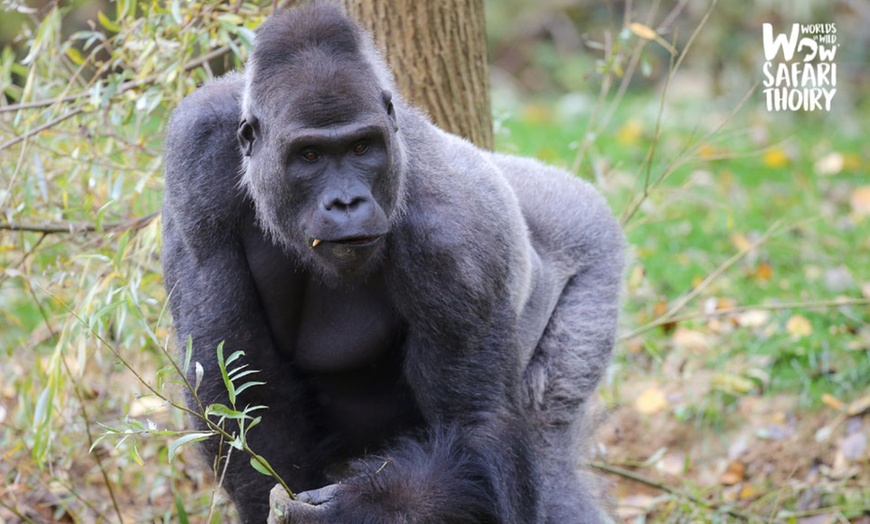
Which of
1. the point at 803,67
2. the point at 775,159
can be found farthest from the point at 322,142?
the point at 775,159

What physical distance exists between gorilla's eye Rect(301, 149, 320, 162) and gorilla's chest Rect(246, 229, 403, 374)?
0.53 m

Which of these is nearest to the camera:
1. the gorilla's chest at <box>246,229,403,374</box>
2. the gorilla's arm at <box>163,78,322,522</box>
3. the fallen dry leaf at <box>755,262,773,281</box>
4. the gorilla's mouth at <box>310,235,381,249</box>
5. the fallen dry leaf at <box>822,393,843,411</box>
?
the gorilla's mouth at <box>310,235,381,249</box>

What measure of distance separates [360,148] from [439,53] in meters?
1.65

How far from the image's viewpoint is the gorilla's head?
322 cm

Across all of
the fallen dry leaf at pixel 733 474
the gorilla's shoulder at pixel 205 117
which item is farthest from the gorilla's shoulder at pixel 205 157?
the fallen dry leaf at pixel 733 474

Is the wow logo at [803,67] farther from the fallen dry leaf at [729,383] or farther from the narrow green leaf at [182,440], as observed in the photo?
the narrow green leaf at [182,440]

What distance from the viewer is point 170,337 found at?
4398 mm

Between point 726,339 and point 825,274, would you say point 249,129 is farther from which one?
point 825,274

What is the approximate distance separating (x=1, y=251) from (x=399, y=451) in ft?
7.41

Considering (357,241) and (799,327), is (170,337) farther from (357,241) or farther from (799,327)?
(799,327)

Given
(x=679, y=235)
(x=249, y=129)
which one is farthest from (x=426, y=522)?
(x=679, y=235)

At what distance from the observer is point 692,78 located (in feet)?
39.6

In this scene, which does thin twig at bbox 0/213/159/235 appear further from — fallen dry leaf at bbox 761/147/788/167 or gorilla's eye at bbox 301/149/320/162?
fallen dry leaf at bbox 761/147/788/167

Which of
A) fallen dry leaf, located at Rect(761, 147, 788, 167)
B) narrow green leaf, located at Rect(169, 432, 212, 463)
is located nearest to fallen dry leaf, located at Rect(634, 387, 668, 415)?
narrow green leaf, located at Rect(169, 432, 212, 463)
